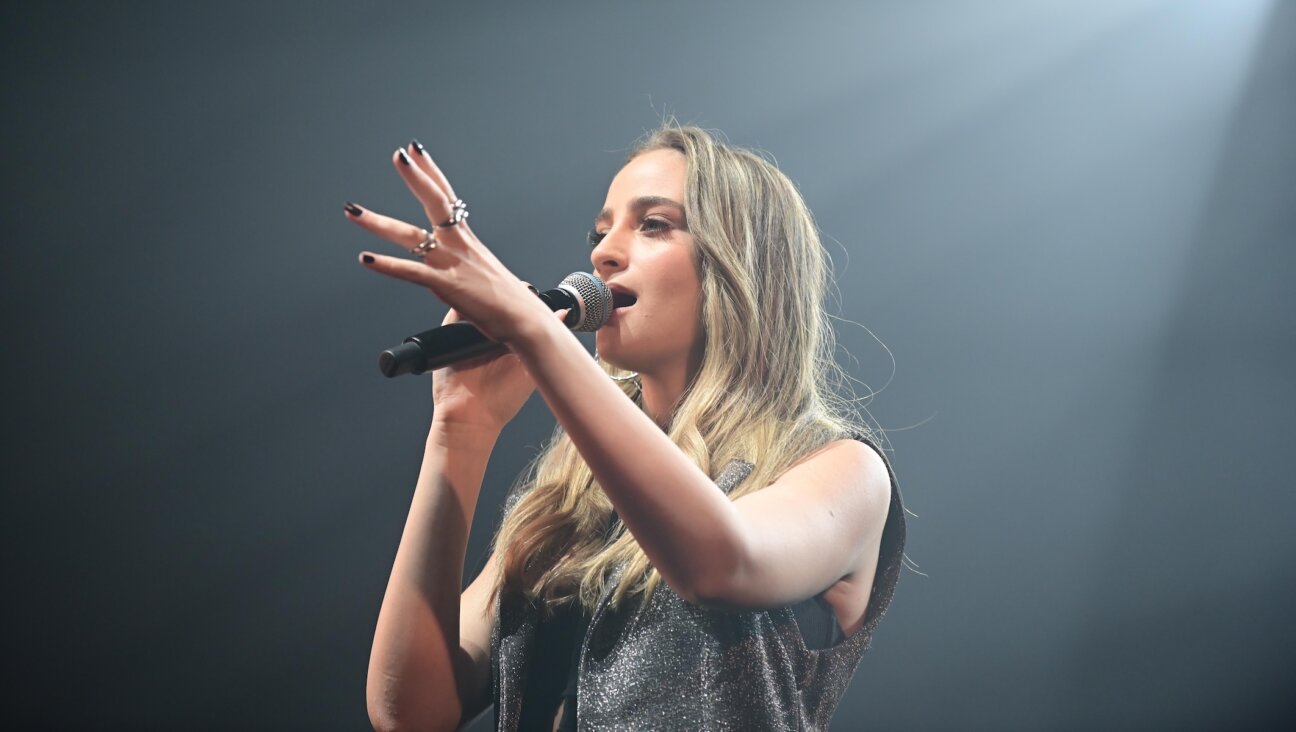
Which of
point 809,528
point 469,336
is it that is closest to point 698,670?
point 809,528

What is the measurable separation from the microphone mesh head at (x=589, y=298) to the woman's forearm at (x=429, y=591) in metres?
0.19

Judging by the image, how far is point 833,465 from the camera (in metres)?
1.05

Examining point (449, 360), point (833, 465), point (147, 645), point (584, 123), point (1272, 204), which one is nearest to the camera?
point (449, 360)

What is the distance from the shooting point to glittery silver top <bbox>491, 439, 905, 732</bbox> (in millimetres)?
1001

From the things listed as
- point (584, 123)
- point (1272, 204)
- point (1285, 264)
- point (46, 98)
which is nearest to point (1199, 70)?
point (1272, 204)

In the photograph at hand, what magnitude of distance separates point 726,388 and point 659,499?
482mm

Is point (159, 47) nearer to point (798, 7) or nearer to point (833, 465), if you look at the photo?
point (798, 7)

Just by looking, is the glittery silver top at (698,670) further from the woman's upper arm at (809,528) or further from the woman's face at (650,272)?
the woman's face at (650,272)

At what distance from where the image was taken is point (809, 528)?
935mm

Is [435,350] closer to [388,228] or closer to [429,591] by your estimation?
[388,228]

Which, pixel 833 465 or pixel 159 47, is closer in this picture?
pixel 833 465

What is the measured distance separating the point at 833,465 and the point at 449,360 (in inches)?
17.6

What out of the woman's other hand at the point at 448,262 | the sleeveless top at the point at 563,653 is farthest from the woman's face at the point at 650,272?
the woman's other hand at the point at 448,262

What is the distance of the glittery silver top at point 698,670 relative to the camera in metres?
1.00
